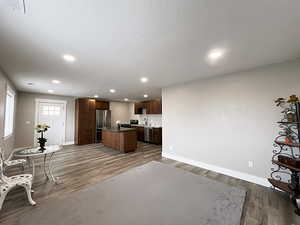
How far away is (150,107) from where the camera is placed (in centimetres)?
716

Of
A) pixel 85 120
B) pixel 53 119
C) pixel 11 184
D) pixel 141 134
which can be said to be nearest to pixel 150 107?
pixel 141 134

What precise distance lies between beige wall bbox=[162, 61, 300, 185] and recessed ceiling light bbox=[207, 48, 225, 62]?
3.60 feet

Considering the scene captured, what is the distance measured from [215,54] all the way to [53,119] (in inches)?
279

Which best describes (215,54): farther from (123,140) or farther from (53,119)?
(53,119)

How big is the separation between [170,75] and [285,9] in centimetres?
220

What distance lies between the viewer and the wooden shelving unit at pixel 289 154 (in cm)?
197

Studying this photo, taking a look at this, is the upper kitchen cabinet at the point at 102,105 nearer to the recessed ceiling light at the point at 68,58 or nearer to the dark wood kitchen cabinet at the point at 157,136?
the dark wood kitchen cabinet at the point at 157,136

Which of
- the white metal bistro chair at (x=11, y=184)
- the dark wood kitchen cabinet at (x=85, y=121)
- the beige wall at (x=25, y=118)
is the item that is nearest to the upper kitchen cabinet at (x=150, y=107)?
the dark wood kitchen cabinet at (x=85, y=121)

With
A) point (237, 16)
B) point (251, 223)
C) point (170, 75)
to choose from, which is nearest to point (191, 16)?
point (237, 16)

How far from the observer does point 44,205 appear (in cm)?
193

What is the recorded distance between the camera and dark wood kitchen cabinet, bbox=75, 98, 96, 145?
629 centimetres

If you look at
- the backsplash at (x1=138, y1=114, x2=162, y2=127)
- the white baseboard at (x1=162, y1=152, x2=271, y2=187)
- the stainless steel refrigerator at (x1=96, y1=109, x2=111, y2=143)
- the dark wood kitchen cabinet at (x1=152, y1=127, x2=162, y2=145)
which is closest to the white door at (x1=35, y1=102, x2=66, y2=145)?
the stainless steel refrigerator at (x1=96, y1=109, x2=111, y2=143)

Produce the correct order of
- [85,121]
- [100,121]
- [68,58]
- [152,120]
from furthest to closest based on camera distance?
[152,120] < [100,121] < [85,121] < [68,58]

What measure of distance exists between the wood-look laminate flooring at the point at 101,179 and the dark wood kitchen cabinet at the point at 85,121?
93.8 inches
